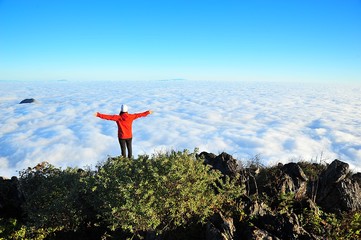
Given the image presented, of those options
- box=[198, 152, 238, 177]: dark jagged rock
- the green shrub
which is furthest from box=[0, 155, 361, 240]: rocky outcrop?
the green shrub

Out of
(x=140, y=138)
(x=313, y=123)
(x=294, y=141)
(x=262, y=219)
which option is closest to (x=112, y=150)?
(x=140, y=138)

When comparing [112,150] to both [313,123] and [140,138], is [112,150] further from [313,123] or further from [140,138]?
[313,123]

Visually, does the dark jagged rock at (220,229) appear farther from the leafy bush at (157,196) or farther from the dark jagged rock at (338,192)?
the dark jagged rock at (338,192)

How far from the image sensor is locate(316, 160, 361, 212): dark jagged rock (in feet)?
19.0

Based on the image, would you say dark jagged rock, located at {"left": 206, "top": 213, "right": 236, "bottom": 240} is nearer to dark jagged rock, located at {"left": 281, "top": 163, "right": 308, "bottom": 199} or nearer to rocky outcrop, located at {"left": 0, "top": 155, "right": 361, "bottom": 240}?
rocky outcrop, located at {"left": 0, "top": 155, "right": 361, "bottom": 240}

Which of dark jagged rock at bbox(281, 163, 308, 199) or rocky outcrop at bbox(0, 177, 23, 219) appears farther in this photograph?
rocky outcrop at bbox(0, 177, 23, 219)

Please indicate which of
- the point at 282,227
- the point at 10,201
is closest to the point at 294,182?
the point at 282,227

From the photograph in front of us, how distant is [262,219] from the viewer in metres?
4.72

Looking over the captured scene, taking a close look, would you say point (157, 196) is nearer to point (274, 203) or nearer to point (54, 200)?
point (54, 200)

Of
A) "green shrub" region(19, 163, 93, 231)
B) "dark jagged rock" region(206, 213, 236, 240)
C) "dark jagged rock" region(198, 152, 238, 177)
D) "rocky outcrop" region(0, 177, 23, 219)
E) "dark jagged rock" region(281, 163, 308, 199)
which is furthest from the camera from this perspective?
"dark jagged rock" region(198, 152, 238, 177)

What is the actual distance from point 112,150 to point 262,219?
98.2 ft

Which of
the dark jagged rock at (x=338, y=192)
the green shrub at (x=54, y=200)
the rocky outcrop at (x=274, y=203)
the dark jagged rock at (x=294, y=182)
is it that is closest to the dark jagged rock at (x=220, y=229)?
the rocky outcrop at (x=274, y=203)

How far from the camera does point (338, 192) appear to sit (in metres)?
6.02

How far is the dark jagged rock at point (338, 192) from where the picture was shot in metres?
5.79
